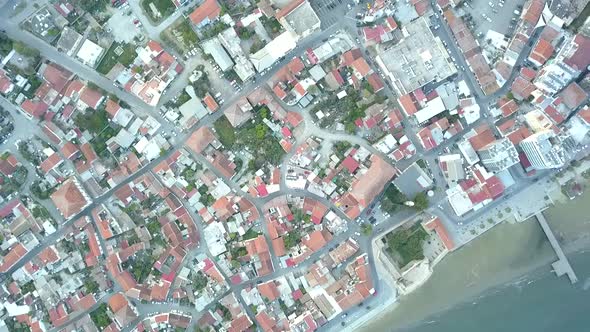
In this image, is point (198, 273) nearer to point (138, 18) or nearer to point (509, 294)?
point (138, 18)

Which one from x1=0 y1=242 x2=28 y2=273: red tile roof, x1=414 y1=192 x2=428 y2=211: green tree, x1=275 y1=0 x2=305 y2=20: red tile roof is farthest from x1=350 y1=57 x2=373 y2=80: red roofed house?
x1=0 y1=242 x2=28 y2=273: red tile roof

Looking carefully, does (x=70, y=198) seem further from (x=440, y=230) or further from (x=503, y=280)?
(x=503, y=280)

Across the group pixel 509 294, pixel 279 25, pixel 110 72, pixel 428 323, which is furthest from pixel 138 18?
pixel 509 294

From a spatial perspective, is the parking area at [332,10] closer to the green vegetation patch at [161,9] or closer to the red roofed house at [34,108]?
the green vegetation patch at [161,9]

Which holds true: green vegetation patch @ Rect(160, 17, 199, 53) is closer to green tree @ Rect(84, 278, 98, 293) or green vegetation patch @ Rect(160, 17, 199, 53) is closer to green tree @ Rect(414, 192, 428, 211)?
green tree @ Rect(84, 278, 98, 293)

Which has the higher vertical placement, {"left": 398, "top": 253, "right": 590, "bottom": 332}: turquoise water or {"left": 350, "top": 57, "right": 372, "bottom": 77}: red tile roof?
{"left": 350, "top": 57, "right": 372, "bottom": 77}: red tile roof

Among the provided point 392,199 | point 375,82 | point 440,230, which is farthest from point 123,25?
point 440,230
